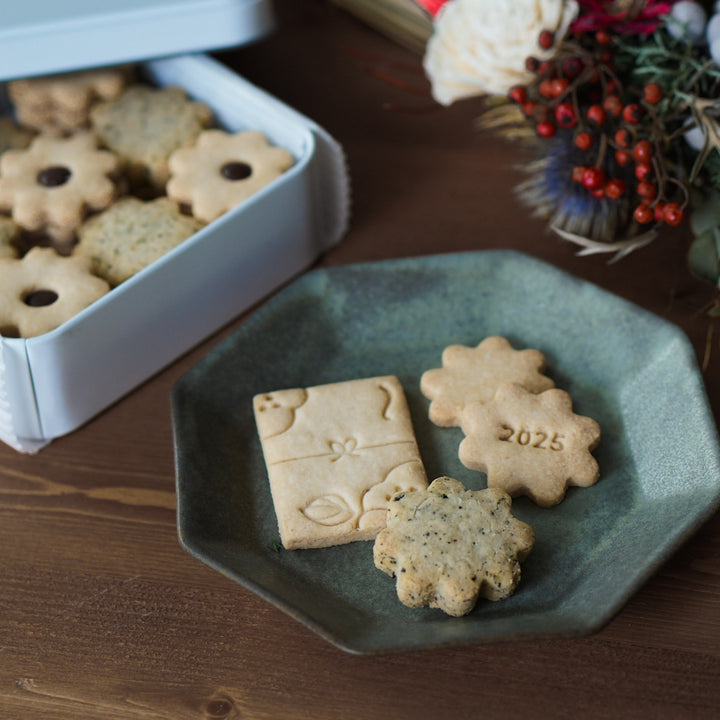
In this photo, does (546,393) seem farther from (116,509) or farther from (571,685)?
(116,509)

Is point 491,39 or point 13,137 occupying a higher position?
point 491,39

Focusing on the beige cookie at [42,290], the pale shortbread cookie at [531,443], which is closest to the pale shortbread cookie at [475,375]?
the pale shortbread cookie at [531,443]

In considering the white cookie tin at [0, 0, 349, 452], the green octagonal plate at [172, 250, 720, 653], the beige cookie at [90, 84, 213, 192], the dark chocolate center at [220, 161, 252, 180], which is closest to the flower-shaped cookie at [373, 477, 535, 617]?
the green octagonal plate at [172, 250, 720, 653]

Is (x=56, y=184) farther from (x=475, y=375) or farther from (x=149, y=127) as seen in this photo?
(x=475, y=375)

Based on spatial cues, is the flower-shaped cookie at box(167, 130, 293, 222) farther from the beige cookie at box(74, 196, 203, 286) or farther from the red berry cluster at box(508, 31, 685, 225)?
the red berry cluster at box(508, 31, 685, 225)

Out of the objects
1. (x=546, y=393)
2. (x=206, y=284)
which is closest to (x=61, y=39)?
(x=206, y=284)

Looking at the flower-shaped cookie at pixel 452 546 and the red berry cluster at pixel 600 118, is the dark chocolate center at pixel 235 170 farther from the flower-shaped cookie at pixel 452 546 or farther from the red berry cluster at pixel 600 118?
the flower-shaped cookie at pixel 452 546

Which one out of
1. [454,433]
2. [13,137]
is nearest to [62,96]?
[13,137]
